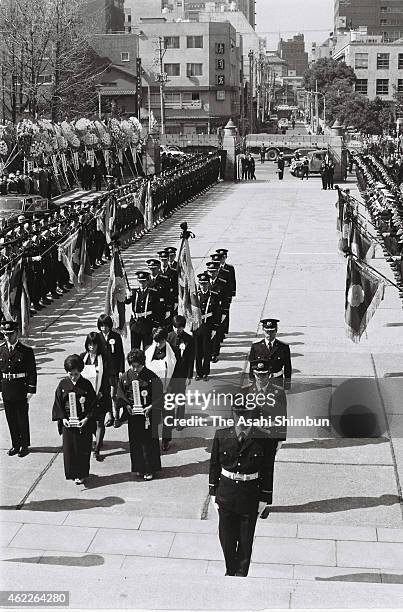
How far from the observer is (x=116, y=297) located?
13945mm

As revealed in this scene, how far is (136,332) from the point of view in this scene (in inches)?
505

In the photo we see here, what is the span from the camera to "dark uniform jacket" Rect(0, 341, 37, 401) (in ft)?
32.2

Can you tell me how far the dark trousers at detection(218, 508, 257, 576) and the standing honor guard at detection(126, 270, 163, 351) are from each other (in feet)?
19.9

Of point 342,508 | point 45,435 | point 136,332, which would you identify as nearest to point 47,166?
point 136,332

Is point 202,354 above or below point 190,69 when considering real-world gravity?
below

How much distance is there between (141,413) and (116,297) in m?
5.00

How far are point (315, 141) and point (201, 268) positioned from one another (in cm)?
4617

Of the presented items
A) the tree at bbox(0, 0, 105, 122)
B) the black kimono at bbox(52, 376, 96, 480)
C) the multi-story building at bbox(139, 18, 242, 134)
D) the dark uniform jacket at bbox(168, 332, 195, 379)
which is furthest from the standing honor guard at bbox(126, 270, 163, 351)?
the multi-story building at bbox(139, 18, 242, 134)

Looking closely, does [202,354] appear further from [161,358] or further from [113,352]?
[161,358]

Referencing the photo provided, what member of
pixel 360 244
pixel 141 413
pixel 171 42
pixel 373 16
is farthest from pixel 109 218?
pixel 373 16

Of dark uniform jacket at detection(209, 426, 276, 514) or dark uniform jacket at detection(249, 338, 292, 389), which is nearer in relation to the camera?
dark uniform jacket at detection(209, 426, 276, 514)

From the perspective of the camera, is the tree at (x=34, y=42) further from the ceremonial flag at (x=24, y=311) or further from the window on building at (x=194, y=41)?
the window on building at (x=194, y=41)

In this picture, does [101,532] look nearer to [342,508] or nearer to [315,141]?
[342,508]

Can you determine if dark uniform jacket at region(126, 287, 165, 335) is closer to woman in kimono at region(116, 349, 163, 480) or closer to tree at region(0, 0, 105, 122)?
woman in kimono at region(116, 349, 163, 480)
